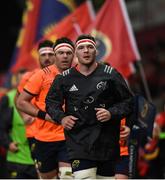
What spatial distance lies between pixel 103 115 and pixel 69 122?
1.26ft

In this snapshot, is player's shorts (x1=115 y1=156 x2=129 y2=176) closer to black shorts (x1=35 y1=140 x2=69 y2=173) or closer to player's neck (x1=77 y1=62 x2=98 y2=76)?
black shorts (x1=35 y1=140 x2=69 y2=173)

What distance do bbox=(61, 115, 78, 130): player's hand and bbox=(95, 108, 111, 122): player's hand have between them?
271mm

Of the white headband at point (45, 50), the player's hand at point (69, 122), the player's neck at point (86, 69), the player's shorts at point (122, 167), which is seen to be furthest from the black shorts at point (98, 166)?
the white headband at point (45, 50)

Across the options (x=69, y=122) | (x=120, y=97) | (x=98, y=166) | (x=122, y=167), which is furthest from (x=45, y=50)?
(x=98, y=166)

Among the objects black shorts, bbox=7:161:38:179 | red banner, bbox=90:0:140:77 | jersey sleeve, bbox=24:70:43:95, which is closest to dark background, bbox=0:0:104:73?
red banner, bbox=90:0:140:77

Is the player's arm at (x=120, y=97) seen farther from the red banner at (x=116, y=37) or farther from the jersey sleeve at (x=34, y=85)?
the red banner at (x=116, y=37)

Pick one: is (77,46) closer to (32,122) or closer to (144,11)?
(32,122)

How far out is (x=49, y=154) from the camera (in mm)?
10484

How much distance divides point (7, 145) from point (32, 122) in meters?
1.38

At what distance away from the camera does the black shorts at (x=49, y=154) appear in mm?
10383

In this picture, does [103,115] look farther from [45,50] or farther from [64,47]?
[45,50]

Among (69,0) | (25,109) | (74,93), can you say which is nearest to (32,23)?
(69,0)

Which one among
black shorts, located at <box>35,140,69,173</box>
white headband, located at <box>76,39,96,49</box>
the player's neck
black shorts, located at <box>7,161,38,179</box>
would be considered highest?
white headband, located at <box>76,39,96,49</box>

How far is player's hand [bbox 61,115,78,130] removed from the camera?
8859 millimetres
